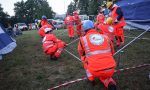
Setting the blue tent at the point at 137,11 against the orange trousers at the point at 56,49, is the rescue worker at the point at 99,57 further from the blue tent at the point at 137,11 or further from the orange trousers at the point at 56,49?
the orange trousers at the point at 56,49

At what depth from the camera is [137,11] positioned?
577 centimetres

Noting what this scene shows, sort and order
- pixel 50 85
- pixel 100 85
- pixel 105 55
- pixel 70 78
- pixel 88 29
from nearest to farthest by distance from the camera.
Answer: pixel 105 55
pixel 88 29
pixel 100 85
pixel 50 85
pixel 70 78

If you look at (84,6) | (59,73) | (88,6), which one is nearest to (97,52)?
(59,73)

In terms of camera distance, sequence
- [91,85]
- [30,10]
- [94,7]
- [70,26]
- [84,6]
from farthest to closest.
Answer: [30,10] → [84,6] → [94,7] → [70,26] → [91,85]

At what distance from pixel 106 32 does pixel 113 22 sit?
2.13 feet

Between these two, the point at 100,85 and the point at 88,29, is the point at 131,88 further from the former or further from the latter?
the point at 88,29

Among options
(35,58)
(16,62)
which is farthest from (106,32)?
(16,62)

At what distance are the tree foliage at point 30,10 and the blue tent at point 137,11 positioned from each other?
6348 cm

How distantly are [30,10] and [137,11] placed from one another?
6845 cm

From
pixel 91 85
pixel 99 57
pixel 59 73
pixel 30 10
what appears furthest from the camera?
pixel 30 10

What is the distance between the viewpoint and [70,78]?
7.20 m

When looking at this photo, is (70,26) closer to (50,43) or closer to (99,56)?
(50,43)

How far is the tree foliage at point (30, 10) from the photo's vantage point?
70.2 m

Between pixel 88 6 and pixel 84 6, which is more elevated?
pixel 88 6
